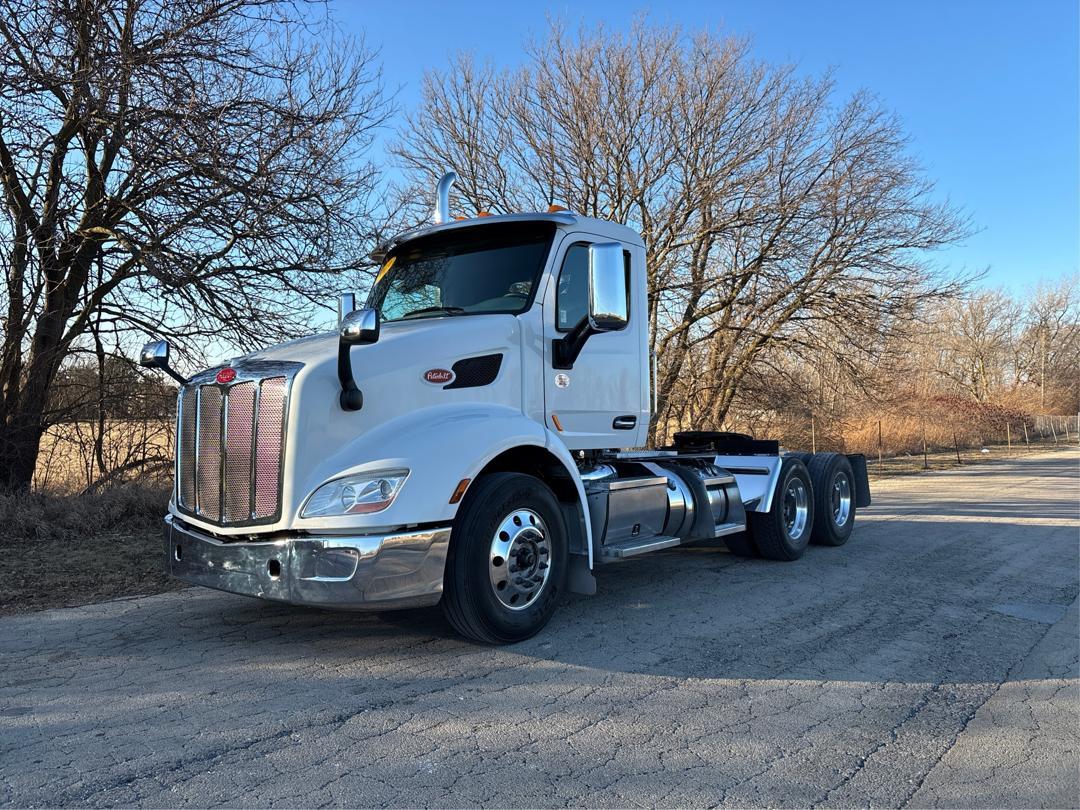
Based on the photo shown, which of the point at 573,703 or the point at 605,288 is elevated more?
the point at 605,288

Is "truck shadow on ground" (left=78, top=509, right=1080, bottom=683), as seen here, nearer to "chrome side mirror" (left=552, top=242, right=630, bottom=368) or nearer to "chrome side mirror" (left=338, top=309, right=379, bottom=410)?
"chrome side mirror" (left=338, top=309, right=379, bottom=410)

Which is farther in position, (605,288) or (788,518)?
(788,518)

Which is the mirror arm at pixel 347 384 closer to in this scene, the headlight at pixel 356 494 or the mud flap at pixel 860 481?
the headlight at pixel 356 494

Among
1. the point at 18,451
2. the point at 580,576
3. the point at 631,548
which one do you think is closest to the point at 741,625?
the point at 631,548

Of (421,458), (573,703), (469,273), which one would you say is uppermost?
(469,273)

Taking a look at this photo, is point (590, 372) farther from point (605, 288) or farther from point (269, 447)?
point (269, 447)

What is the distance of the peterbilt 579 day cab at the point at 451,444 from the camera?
4.29 metres

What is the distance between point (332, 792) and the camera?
295 centimetres

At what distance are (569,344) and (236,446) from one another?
2314mm

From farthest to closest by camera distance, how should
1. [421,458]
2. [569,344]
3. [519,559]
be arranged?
[569,344], [519,559], [421,458]

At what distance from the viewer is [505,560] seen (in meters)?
4.79

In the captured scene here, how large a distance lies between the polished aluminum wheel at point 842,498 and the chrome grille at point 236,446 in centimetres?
661

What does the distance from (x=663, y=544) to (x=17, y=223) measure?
8.13 metres

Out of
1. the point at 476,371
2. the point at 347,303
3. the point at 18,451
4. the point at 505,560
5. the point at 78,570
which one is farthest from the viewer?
the point at 18,451
